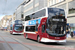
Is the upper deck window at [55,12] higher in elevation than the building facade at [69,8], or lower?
lower

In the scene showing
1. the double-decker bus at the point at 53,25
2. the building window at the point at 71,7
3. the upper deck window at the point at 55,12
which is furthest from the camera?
the building window at the point at 71,7

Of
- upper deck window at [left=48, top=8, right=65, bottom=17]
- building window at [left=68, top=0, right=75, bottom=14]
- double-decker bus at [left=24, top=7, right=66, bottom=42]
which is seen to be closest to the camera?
double-decker bus at [left=24, top=7, right=66, bottom=42]

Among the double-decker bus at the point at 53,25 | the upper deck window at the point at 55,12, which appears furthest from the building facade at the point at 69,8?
the double-decker bus at the point at 53,25

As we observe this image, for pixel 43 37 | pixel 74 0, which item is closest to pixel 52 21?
pixel 43 37

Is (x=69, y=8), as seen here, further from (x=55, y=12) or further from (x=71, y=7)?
(x=55, y=12)

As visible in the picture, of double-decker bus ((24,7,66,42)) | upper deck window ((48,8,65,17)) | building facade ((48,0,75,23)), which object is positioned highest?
building facade ((48,0,75,23))

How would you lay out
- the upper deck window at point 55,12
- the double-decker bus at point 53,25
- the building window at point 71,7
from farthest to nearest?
the building window at point 71,7
the upper deck window at point 55,12
the double-decker bus at point 53,25

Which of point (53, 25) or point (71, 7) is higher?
point (71, 7)

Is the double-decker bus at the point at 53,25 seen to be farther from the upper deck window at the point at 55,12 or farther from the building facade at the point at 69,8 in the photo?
the building facade at the point at 69,8

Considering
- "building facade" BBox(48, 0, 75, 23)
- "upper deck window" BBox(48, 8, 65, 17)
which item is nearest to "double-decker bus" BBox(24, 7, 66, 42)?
"upper deck window" BBox(48, 8, 65, 17)

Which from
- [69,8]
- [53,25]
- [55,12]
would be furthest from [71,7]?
[53,25]

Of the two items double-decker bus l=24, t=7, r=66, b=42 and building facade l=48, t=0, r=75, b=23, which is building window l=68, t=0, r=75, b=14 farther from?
double-decker bus l=24, t=7, r=66, b=42

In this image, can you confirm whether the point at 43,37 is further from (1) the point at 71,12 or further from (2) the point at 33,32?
(1) the point at 71,12

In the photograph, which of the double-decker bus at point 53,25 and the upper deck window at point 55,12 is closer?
the double-decker bus at point 53,25
